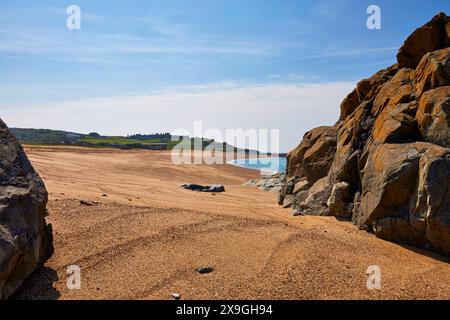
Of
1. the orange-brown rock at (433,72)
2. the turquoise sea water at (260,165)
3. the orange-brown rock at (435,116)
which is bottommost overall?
the turquoise sea water at (260,165)

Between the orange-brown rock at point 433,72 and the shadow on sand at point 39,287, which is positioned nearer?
the shadow on sand at point 39,287

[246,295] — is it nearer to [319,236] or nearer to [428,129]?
[319,236]

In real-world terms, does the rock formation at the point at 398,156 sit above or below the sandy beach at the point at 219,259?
above

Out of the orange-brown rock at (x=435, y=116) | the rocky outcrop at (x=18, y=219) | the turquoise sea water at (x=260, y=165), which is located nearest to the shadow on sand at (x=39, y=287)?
the rocky outcrop at (x=18, y=219)

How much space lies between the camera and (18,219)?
20.4 feet

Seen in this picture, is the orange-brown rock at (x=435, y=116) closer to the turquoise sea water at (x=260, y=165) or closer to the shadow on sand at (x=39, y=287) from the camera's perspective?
the shadow on sand at (x=39, y=287)

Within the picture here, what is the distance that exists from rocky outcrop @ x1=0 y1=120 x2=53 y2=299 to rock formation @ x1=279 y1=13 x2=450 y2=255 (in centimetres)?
787

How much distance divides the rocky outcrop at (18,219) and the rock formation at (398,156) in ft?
25.8

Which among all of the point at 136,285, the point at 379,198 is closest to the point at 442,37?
the point at 379,198

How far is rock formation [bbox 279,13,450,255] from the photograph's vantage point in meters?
8.47

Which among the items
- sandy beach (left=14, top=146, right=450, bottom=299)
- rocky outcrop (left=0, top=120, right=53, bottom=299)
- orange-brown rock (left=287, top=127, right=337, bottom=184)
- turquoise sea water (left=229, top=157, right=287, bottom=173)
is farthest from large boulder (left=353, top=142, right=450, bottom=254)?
turquoise sea water (left=229, top=157, right=287, bottom=173)

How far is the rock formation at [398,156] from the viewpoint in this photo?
8.47m

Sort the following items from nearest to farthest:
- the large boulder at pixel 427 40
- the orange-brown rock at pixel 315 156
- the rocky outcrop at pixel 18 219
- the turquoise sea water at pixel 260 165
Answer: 1. the rocky outcrop at pixel 18 219
2. the large boulder at pixel 427 40
3. the orange-brown rock at pixel 315 156
4. the turquoise sea water at pixel 260 165

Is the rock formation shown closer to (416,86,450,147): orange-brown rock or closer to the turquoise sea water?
(416,86,450,147): orange-brown rock
